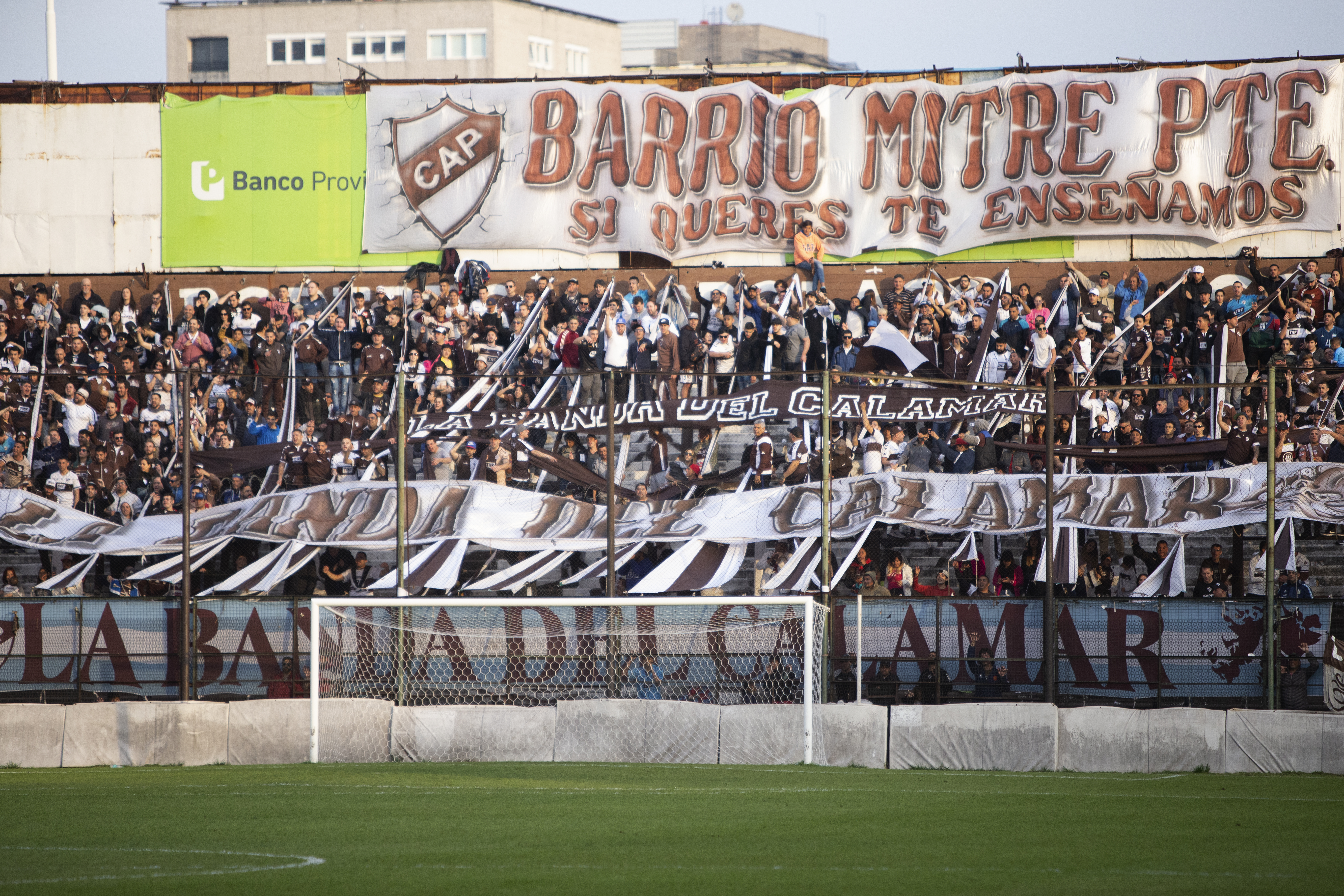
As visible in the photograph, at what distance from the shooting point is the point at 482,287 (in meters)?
28.5

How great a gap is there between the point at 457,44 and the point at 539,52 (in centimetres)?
518

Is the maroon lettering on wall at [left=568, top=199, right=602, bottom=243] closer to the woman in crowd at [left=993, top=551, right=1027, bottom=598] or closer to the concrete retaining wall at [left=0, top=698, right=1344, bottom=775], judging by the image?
the woman in crowd at [left=993, top=551, right=1027, bottom=598]

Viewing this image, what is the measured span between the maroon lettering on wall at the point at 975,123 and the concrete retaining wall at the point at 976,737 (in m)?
18.3

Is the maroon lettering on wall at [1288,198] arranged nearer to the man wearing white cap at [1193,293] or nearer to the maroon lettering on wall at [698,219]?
the man wearing white cap at [1193,293]

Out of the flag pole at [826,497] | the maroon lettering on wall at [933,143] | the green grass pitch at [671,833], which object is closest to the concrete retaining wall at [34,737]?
the green grass pitch at [671,833]

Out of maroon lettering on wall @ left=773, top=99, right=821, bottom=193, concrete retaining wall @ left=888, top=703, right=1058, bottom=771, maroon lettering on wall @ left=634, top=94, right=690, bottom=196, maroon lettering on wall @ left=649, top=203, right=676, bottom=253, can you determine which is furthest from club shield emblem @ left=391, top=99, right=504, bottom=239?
concrete retaining wall @ left=888, top=703, right=1058, bottom=771

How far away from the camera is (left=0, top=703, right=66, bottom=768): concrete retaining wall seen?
15.1 m

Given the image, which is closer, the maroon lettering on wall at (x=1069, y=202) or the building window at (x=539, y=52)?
the maroon lettering on wall at (x=1069, y=202)

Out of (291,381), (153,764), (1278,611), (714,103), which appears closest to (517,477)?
(291,381)

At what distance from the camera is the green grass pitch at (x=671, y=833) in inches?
319

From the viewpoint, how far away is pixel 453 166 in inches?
1254

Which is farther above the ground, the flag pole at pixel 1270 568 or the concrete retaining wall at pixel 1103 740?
the flag pole at pixel 1270 568

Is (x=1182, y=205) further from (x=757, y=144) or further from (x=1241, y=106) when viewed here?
(x=757, y=144)

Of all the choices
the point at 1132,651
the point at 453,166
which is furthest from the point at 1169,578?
the point at 453,166
